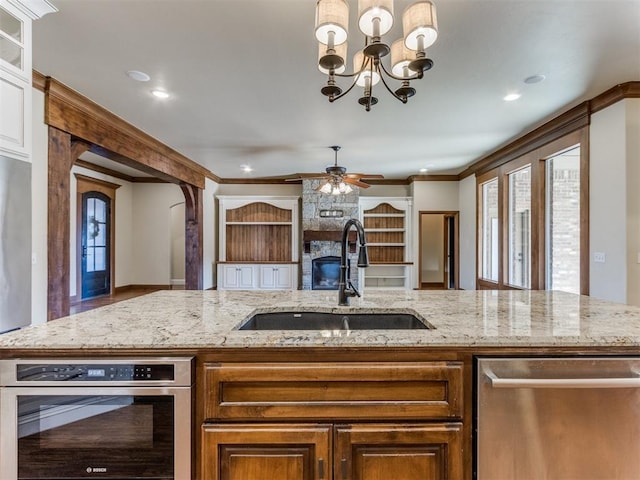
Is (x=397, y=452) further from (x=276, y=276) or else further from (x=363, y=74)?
(x=276, y=276)

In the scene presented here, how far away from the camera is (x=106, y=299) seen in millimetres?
6922

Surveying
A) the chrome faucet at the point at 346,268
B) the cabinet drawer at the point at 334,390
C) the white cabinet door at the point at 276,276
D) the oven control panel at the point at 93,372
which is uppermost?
the chrome faucet at the point at 346,268

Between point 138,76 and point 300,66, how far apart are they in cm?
147

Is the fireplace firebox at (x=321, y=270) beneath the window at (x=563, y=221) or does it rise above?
beneath

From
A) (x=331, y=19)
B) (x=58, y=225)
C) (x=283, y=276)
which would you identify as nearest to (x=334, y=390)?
(x=331, y=19)

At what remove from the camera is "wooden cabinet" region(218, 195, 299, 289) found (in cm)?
775

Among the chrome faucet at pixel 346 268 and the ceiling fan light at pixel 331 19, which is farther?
the chrome faucet at pixel 346 268

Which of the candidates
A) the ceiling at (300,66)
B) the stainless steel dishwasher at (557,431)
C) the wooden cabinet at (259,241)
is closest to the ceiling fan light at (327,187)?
the ceiling at (300,66)

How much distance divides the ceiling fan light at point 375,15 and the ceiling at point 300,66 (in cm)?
A: 73

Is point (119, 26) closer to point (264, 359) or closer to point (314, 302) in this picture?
point (314, 302)

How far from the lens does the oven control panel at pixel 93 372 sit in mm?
1095

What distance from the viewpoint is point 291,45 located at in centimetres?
253

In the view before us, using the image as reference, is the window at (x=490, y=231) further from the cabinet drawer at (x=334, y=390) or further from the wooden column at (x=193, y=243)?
the wooden column at (x=193, y=243)

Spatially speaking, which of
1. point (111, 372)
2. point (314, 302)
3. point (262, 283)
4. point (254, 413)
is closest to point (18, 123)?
point (111, 372)
